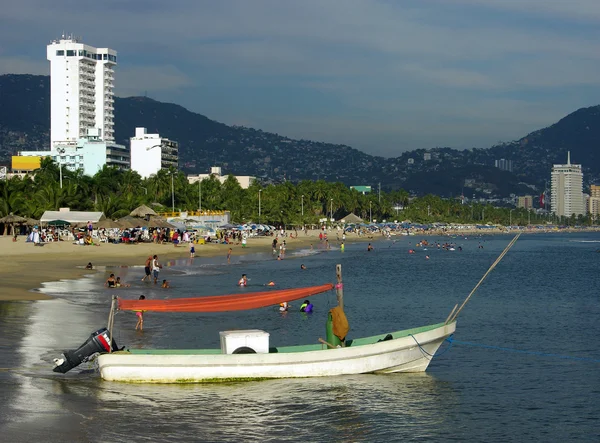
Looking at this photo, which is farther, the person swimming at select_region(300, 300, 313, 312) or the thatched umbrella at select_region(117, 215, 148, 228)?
the thatched umbrella at select_region(117, 215, 148, 228)

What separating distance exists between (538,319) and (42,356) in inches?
927

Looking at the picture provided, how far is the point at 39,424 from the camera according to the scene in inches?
582

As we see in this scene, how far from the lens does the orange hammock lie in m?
20.1

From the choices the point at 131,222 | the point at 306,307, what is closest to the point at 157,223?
the point at 131,222

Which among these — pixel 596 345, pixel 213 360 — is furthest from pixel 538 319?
pixel 213 360

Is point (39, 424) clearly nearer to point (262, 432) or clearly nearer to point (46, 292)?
point (262, 432)

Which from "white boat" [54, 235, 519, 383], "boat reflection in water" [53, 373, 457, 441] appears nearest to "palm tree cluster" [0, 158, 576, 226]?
"white boat" [54, 235, 519, 383]

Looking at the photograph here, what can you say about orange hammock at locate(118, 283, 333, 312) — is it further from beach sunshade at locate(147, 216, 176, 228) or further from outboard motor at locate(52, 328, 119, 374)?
beach sunshade at locate(147, 216, 176, 228)

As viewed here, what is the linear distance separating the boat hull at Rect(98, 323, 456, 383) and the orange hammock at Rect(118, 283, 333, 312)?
130 centimetres

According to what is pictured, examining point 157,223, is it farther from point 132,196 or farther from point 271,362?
point 271,362

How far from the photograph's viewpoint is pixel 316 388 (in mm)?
19156

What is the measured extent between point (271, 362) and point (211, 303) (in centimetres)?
259

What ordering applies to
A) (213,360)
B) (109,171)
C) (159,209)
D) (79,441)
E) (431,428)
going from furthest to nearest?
(109,171) < (159,209) < (213,360) < (431,428) < (79,441)

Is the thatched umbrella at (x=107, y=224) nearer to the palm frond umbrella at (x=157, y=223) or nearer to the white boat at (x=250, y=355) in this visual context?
the palm frond umbrella at (x=157, y=223)
